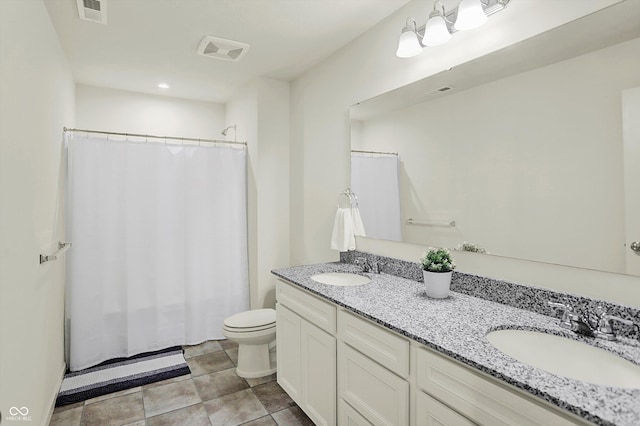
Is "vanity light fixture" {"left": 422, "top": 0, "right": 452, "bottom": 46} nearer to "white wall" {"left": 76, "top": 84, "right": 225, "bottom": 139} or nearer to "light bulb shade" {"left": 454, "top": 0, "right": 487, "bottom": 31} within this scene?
"light bulb shade" {"left": 454, "top": 0, "right": 487, "bottom": 31}

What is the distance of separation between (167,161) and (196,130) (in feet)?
3.53

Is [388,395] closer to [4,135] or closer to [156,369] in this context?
[4,135]

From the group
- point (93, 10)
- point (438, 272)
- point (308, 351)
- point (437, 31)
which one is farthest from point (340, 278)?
point (93, 10)

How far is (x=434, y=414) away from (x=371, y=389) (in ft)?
1.13

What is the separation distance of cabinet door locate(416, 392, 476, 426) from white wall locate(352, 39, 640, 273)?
0.75 metres

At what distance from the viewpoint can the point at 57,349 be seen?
238cm

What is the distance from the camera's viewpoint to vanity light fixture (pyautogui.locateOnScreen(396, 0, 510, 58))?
1519mm

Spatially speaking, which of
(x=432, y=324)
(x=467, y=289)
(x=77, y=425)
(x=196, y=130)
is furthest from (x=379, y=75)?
(x=77, y=425)

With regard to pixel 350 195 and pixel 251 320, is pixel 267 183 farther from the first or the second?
pixel 251 320

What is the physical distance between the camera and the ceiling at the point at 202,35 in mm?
2066

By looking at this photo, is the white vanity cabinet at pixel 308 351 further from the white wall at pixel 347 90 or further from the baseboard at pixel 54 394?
the baseboard at pixel 54 394

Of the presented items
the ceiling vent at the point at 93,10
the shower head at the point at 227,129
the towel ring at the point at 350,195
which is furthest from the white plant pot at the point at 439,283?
the shower head at the point at 227,129

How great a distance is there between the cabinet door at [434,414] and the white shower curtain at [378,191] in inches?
41.0

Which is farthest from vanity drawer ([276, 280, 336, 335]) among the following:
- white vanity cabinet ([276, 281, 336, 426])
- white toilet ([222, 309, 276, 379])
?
white toilet ([222, 309, 276, 379])
